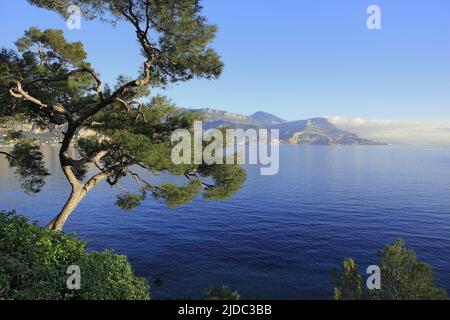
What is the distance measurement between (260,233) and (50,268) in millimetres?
39421

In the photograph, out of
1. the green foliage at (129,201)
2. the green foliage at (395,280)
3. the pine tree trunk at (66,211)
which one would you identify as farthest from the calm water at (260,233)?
the green foliage at (395,280)

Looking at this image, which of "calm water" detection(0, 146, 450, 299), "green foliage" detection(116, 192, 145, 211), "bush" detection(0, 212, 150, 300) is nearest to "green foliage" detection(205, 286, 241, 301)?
"bush" detection(0, 212, 150, 300)

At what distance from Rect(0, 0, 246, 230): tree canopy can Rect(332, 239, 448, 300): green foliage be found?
31.5ft

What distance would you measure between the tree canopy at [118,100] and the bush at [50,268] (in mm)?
4115

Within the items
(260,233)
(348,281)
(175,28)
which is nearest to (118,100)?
(175,28)

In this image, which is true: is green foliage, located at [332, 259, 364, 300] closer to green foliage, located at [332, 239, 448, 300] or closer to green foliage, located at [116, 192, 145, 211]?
green foliage, located at [332, 239, 448, 300]

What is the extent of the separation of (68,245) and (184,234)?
34.6m

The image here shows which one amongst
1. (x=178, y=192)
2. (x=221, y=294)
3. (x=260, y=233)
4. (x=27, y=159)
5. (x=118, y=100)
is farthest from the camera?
(x=260, y=233)

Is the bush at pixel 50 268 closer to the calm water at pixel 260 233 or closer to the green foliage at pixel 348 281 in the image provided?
the green foliage at pixel 348 281

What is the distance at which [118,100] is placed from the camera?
59.9ft

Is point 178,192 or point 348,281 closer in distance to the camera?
point 348,281

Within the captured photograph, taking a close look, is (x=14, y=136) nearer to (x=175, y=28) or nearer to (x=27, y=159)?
(x=27, y=159)

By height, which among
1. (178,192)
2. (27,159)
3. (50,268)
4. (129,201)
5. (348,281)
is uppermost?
(27,159)

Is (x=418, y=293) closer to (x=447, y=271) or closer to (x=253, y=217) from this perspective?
(x=447, y=271)
